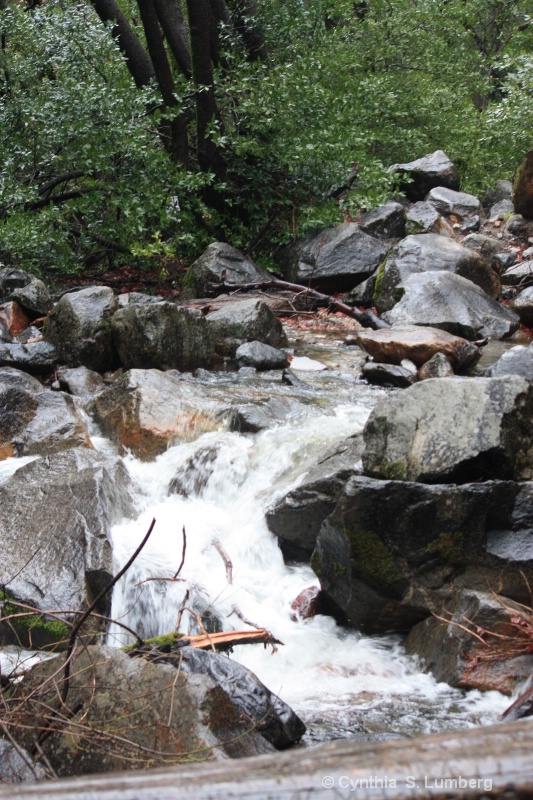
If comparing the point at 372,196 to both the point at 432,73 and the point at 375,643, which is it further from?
the point at 375,643

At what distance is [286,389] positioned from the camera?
7906 mm

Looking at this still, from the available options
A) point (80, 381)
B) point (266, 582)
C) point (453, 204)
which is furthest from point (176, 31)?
point (266, 582)

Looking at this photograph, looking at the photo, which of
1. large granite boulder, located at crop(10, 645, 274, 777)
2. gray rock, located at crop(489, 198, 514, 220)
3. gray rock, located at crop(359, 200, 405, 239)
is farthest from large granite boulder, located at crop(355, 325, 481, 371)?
gray rock, located at crop(489, 198, 514, 220)

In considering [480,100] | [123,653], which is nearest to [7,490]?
[123,653]

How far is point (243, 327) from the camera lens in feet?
30.9

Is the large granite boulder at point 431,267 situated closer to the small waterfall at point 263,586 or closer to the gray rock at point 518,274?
the gray rock at point 518,274

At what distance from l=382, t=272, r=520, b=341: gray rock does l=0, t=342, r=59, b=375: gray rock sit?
443cm

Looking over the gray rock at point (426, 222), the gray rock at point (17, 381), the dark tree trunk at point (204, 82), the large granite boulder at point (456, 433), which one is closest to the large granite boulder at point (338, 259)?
the gray rock at point (426, 222)

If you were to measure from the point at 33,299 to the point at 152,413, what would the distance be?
4773mm

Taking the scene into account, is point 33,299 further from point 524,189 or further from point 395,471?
point 524,189

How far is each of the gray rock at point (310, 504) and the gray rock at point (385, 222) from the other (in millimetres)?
8612

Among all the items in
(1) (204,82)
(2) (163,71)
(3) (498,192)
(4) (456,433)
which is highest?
(2) (163,71)

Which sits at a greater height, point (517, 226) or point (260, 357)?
point (260, 357)

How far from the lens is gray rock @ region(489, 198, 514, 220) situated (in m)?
14.9
